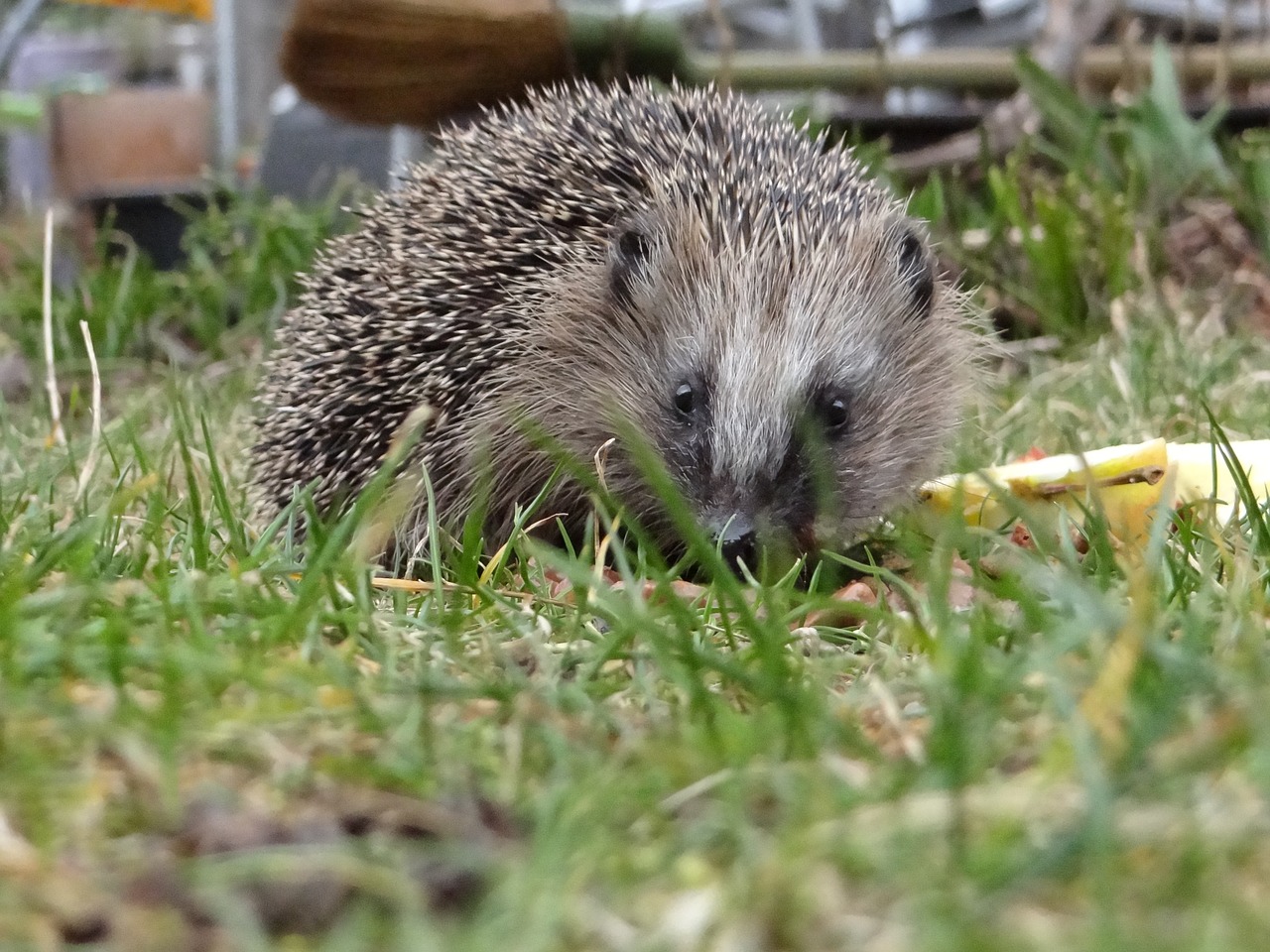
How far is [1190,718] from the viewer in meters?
1.65

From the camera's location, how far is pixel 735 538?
Answer: 10.3ft

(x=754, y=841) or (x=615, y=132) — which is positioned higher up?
(x=615, y=132)

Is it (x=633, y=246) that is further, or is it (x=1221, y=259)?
(x=1221, y=259)

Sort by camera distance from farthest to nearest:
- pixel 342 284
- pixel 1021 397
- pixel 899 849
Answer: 1. pixel 1021 397
2. pixel 342 284
3. pixel 899 849

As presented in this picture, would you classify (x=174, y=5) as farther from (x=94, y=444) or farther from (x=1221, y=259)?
(x=1221, y=259)

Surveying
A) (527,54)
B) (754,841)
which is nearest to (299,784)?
(754,841)

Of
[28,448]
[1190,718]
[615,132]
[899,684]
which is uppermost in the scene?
[615,132]

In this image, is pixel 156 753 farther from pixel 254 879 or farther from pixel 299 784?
pixel 254 879

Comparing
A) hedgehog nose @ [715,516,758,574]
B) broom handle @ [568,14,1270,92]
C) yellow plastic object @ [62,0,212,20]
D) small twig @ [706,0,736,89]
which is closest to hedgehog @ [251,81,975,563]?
hedgehog nose @ [715,516,758,574]

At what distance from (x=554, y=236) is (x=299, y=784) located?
8.56 feet

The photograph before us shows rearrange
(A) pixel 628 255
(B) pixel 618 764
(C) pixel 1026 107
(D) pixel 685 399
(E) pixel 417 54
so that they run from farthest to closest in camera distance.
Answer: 1. (C) pixel 1026 107
2. (E) pixel 417 54
3. (A) pixel 628 255
4. (D) pixel 685 399
5. (B) pixel 618 764

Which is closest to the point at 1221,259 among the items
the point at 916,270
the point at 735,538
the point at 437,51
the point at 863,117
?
the point at 863,117

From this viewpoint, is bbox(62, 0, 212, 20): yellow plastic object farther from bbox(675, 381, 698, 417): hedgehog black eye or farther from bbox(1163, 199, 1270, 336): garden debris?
bbox(1163, 199, 1270, 336): garden debris

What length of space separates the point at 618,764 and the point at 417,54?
4.63m
